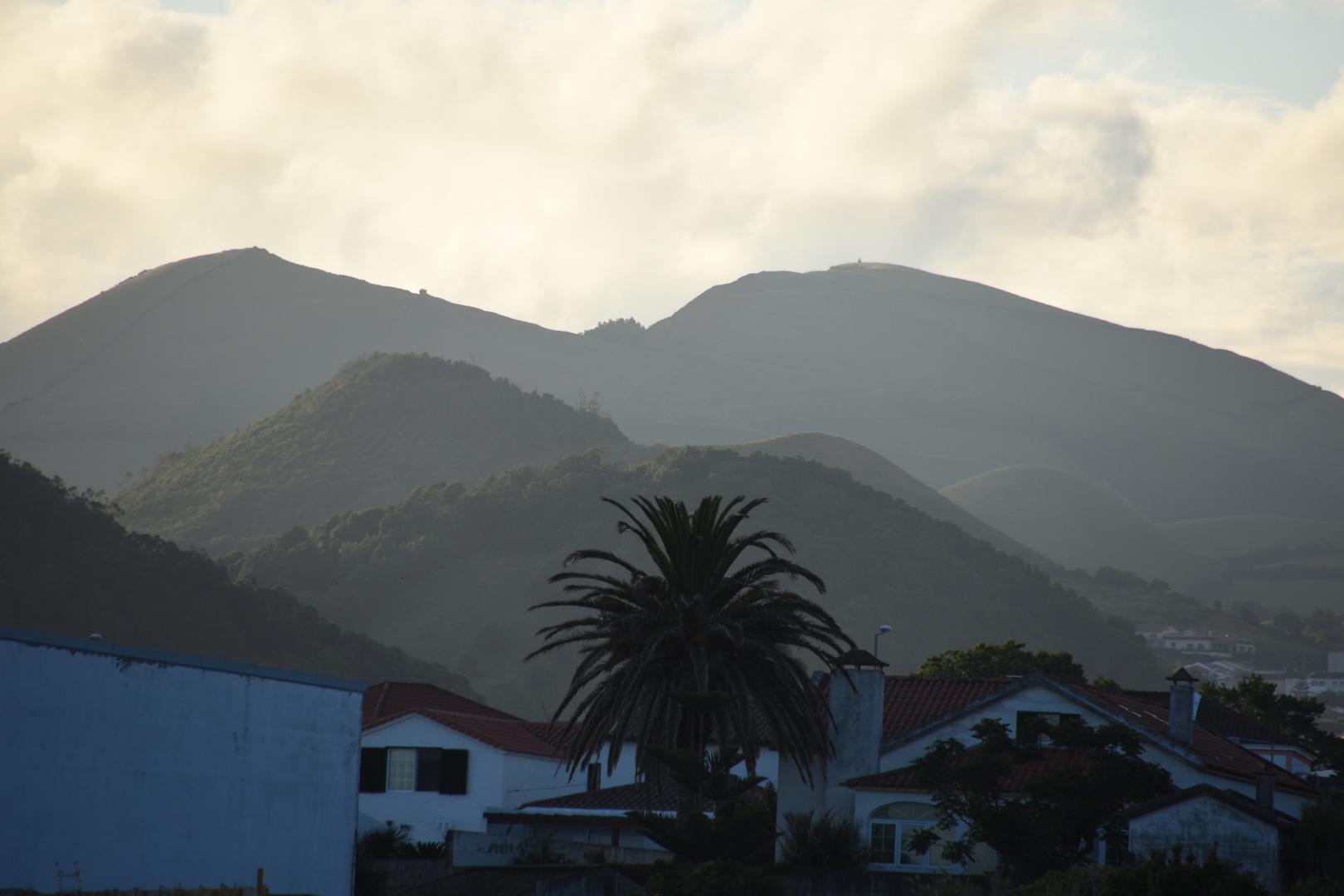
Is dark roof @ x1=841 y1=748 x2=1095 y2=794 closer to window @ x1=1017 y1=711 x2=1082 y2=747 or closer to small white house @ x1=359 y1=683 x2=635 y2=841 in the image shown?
window @ x1=1017 y1=711 x2=1082 y2=747

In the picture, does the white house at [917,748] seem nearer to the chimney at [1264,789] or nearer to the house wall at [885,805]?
the house wall at [885,805]

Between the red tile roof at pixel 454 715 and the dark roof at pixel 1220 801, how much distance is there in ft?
53.9

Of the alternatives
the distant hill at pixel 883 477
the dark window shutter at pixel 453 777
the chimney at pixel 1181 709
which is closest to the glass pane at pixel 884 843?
the chimney at pixel 1181 709

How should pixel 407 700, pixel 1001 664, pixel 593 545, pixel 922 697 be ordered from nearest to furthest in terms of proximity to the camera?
pixel 922 697 < pixel 407 700 < pixel 1001 664 < pixel 593 545

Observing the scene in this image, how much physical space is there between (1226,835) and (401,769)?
73.4 ft

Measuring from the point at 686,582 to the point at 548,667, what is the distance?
86.6 m

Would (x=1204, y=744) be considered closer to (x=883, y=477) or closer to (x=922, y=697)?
(x=922, y=697)

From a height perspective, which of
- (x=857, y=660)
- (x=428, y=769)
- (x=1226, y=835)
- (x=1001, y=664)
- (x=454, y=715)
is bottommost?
(x=428, y=769)

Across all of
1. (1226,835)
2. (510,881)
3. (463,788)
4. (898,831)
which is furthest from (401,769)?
(1226,835)

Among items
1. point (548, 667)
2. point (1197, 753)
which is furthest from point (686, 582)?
point (548, 667)

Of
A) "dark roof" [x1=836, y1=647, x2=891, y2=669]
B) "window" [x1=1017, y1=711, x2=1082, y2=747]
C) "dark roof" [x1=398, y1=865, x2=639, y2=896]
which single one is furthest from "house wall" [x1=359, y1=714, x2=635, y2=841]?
"window" [x1=1017, y1=711, x2=1082, y2=747]

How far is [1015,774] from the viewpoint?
1110 inches

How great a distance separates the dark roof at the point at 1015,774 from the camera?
89.6 feet

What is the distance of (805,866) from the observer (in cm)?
2586
